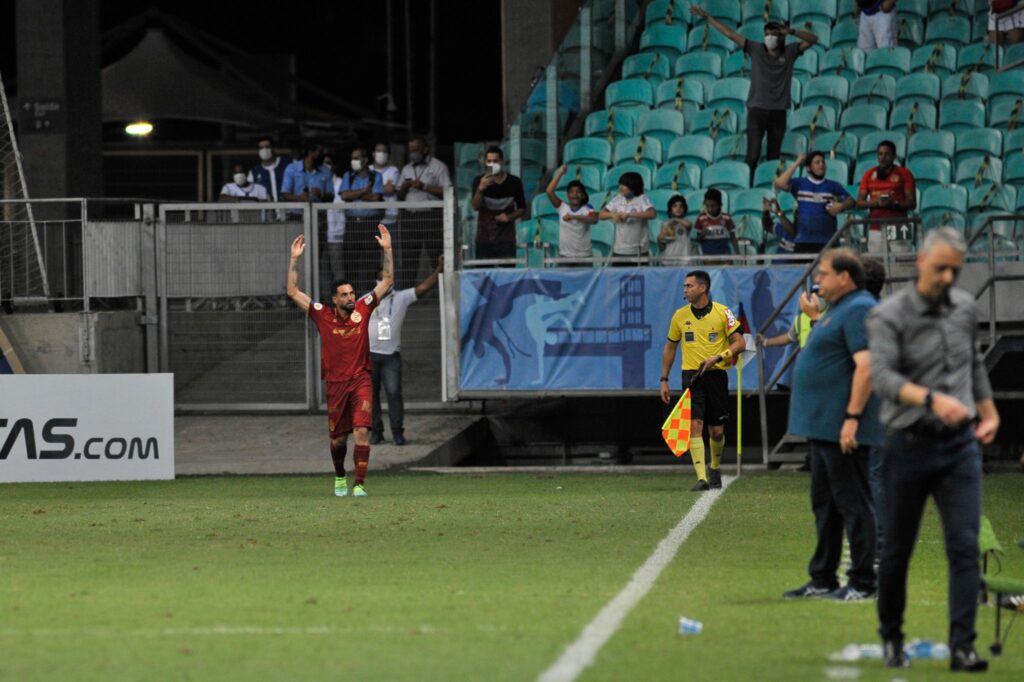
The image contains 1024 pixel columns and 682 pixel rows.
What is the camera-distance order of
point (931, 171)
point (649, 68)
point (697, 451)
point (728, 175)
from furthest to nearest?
1. point (649, 68)
2. point (728, 175)
3. point (931, 171)
4. point (697, 451)

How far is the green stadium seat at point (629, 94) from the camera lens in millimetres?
26703

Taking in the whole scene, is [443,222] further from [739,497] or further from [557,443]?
[739,497]

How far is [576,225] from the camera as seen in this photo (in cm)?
2223

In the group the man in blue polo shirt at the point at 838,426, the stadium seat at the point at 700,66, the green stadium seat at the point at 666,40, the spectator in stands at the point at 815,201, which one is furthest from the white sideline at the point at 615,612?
the green stadium seat at the point at 666,40

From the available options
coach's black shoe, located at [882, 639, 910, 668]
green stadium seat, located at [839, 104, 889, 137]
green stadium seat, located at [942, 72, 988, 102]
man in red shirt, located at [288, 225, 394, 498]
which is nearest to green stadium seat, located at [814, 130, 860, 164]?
green stadium seat, located at [839, 104, 889, 137]

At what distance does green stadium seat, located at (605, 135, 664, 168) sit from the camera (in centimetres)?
2530

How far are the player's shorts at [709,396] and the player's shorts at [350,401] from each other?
10.0ft

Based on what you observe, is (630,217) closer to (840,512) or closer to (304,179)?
(304,179)

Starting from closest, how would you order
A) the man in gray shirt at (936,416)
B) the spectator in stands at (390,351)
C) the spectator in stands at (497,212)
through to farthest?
the man in gray shirt at (936,416), the spectator in stands at (390,351), the spectator in stands at (497,212)

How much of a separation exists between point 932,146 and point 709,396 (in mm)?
8695

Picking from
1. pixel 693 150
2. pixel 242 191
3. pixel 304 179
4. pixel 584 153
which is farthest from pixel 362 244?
pixel 693 150

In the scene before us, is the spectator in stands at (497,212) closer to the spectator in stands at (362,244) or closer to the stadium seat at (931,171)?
the spectator in stands at (362,244)

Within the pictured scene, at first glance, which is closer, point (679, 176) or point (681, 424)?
point (681, 424)

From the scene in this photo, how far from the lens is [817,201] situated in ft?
70.1
